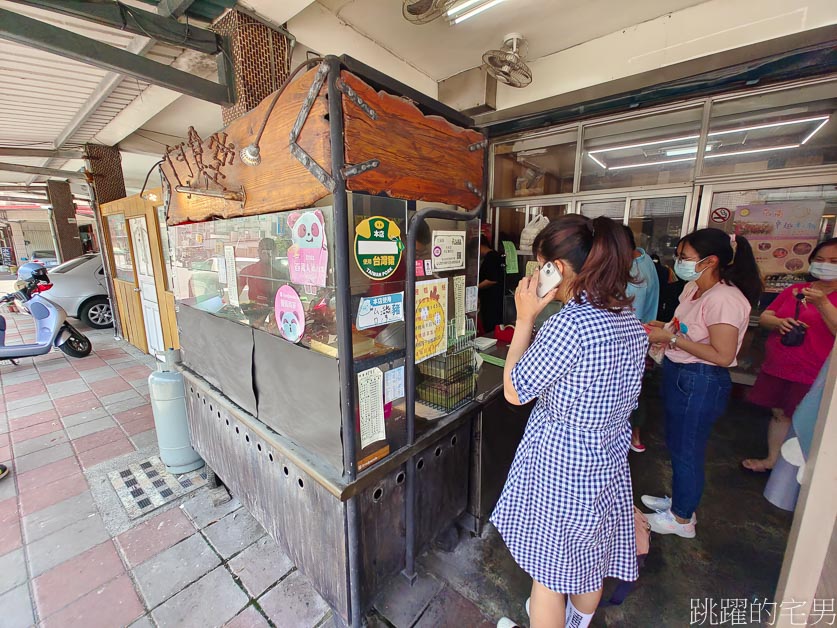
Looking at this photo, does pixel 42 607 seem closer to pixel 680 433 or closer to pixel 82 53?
pixel 82 53

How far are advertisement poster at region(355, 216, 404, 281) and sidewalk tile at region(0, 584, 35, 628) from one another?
2278 mm

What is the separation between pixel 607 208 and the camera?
379 cm

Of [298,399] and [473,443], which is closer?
[298,399]

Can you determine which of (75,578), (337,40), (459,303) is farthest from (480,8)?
(75,578)

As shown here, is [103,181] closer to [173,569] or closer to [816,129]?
[173,569]

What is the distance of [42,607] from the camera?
1.66 metres

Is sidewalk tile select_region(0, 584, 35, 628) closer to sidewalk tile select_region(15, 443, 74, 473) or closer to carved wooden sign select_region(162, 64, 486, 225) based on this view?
sidewalk tile select_region(15, 443, 74, 473)

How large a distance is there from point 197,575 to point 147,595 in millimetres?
210

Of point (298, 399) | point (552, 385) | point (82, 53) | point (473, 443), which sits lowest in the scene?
point (473, 443)

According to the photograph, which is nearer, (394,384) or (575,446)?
(575,446)

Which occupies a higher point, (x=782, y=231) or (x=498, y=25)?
(x=498, y=25)

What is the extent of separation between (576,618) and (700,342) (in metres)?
1.41

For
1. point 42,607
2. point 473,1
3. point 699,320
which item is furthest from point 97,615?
point 473,1

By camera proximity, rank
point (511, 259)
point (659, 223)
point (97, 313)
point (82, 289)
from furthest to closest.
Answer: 1. point (97, 313)
2. point (82, 289)
3. point (511, 259)
4. point (659, 223)
